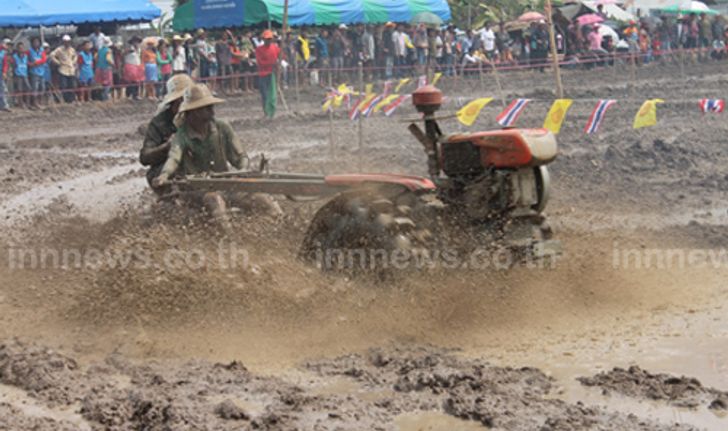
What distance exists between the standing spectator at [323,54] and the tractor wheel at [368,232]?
21.2m

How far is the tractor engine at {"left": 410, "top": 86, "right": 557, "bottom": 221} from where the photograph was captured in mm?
7340

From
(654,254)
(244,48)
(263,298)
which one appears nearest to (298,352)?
(263,298)

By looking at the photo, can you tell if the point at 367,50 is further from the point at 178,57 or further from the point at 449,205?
the point at 449,205

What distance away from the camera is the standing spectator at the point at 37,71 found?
2320cm

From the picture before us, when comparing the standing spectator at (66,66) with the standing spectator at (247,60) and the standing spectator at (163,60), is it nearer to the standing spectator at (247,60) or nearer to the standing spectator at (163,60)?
the standing spectator at (163,60)

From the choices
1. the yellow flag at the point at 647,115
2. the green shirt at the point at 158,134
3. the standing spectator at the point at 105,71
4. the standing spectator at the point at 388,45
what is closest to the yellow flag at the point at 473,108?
the yellow flag at the point at 647,115

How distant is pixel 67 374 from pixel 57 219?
5.34 m

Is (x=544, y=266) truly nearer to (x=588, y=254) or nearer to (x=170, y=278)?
(x=588, y=254)

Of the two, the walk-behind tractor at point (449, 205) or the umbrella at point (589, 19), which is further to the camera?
the umbrella at point (589, 19)

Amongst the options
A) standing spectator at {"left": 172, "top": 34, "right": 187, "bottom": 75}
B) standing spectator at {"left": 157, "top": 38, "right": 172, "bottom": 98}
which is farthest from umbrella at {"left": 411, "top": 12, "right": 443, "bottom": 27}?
standing spectator at {"left": 157, "top": 38, "right": 172, "bottom": 98}

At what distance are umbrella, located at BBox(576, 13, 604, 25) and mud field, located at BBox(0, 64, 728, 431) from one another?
23.1m

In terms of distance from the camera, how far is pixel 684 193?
12414 millimetres

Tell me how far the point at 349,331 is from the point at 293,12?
22525mm

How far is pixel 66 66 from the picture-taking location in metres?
23.8
